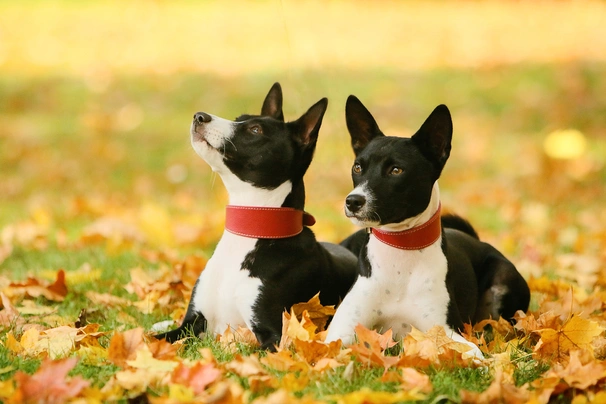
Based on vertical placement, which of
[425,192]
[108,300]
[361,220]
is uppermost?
[425,192]

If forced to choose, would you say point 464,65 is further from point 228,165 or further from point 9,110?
point 228,165

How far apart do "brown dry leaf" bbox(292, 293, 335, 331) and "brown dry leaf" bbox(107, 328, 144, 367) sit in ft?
2.74

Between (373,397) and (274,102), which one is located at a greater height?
(274,102)

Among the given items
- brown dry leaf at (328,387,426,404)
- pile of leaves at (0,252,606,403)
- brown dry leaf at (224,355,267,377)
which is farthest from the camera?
brown dry leaf at (224,355,267,377)

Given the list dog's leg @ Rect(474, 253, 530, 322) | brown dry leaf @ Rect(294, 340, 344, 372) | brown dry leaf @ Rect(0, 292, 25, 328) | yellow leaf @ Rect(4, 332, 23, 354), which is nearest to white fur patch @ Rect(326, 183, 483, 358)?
brown dry leaf @ Rect(294, 340, 344, 372)

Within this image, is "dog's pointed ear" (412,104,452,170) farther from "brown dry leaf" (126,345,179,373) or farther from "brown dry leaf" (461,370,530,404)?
"brown dry leaf" (126,345,179,373)

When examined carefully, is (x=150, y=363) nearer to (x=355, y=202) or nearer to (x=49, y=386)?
(x=49, y=386)

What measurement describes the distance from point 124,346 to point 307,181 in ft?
18.5

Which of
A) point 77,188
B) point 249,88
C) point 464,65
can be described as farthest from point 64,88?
point 464,65

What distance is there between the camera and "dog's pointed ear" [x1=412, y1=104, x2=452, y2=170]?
12.7ft

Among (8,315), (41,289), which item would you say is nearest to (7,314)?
(8,315)

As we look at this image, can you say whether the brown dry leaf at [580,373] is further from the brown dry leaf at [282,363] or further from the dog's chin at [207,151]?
the dog's chin at [207,151]

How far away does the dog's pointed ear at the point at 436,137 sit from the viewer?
12.7 feet

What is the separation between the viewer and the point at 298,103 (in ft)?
21.5
